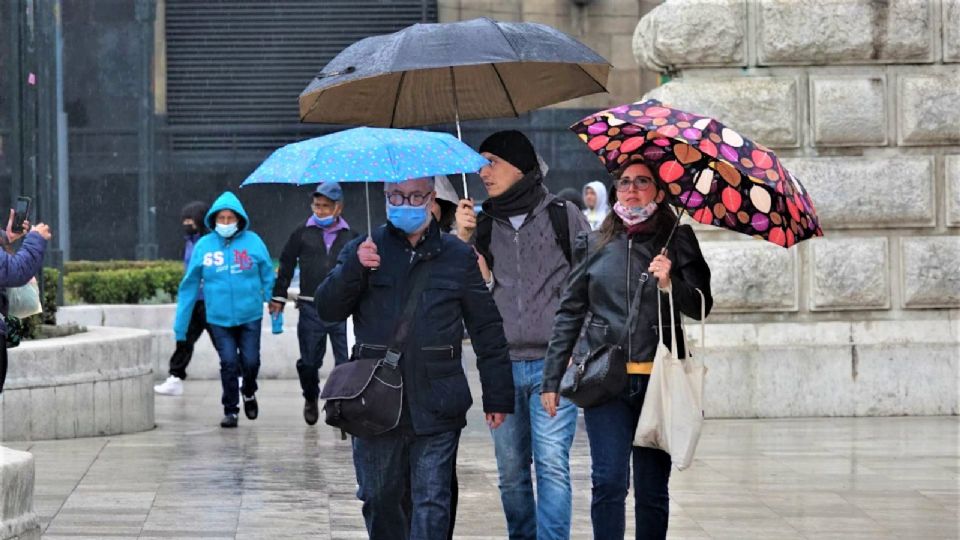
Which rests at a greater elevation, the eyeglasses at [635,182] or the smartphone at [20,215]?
the eyeglasses at [635,182]

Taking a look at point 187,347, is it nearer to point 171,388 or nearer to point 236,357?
point 171,388

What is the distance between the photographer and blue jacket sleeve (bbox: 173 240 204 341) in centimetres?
1336

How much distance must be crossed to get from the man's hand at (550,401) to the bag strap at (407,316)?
→ 0.73 m

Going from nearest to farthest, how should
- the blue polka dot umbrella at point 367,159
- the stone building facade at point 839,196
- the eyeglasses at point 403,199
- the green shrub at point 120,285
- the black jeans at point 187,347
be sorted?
the blue polka dot umbrella at point 367,159 → the eyeglasses at point 403,199 → the stone building facade at point 839,196 → the black jeans at point 187,347 → the green shrub at point 120,285

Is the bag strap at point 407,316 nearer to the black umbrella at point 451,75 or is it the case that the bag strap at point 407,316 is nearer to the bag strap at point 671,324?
the bag strap at point 671,324

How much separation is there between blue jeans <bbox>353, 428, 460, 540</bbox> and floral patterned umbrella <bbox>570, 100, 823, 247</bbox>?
4.07 ft

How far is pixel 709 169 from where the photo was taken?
22.9 feet

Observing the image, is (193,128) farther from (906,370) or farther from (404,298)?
(404,298)

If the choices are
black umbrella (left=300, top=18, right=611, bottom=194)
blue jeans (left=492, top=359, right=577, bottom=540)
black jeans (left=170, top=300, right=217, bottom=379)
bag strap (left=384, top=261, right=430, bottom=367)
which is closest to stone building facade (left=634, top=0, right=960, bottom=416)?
black umbrella (left=300, top=18, right=611, bottom=194)

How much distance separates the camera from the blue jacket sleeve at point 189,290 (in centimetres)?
1336

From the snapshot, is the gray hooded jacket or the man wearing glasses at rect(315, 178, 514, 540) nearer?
the man wearing glasses at rect(315, 178, 514, 540)

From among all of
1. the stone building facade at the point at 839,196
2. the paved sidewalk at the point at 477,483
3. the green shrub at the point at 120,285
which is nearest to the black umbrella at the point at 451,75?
the paved sidewalk at the point at 477,483

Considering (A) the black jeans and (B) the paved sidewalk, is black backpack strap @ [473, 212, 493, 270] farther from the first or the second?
(A) the black jeans

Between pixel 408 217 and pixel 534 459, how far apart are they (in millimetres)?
1308
